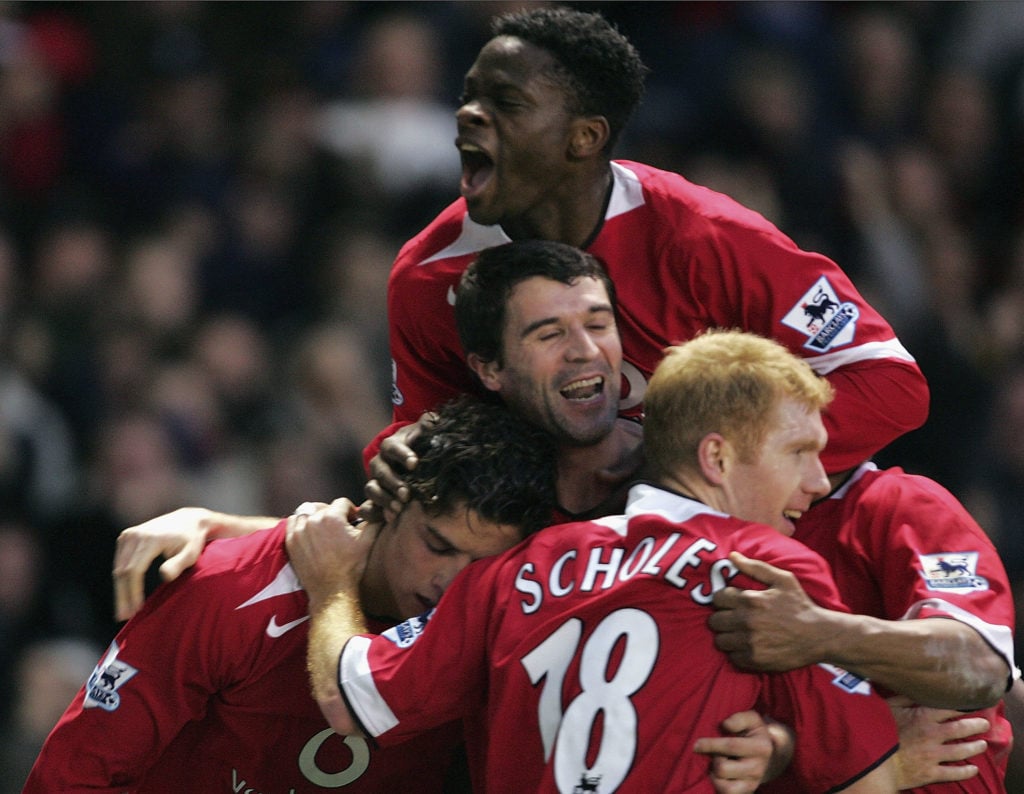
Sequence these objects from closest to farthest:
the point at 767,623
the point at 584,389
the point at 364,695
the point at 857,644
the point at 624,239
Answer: the point at 767,623, the point at 857,644, the point at 364,695, the point at 584,389, the point at 624,239

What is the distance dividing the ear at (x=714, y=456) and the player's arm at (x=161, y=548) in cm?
118

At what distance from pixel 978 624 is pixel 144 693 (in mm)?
1686

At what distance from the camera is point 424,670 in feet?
10.6

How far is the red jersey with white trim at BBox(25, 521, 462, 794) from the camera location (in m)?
3.62

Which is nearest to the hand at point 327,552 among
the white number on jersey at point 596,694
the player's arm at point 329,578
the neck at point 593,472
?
the player's arm at point 329,578

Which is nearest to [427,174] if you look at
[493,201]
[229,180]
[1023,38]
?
[229,180]

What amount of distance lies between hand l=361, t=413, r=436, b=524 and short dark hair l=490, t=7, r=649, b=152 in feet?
2.84

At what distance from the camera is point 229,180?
7.37 metres

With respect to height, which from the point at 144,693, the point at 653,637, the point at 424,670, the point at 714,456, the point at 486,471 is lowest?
the point at 144,693

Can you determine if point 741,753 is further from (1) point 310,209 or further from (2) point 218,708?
(1) point 310,209

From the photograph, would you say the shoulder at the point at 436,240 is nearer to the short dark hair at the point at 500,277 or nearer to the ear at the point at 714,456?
the short dark hair at the point at 500,277

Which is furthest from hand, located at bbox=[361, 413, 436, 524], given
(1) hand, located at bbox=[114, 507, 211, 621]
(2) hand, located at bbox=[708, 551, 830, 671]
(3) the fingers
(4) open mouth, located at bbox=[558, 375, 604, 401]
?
(2) hand, located at bbox=[708, 551, 830, 671]

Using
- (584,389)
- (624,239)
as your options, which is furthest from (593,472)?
(624,239)

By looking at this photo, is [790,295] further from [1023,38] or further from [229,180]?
[1023,38]
